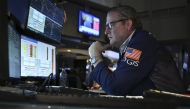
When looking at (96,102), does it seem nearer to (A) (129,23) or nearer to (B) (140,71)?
(B) (140,71)

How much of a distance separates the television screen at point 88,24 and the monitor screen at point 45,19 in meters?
3.61

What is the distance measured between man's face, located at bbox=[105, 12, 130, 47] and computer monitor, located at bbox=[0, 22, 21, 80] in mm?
607

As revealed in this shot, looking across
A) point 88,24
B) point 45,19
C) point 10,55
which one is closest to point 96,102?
point 10,55

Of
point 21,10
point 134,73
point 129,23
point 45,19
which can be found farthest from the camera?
point 45,19

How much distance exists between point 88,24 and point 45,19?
171 inches

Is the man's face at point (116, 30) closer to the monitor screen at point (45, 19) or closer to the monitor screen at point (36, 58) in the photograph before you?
the monitor screen at point (36, 58)

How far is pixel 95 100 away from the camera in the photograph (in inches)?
20.0

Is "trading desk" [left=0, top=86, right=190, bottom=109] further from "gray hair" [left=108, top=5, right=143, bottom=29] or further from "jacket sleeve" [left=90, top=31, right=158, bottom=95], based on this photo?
"gray hair" [left=108, top=5, right=143, bottom=29]

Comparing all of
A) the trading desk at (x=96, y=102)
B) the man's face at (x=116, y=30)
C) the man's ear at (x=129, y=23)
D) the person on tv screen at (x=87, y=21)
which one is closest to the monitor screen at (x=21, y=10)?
the man's face at (x=116, y=30)

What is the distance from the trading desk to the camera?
469mm

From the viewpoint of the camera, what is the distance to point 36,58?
207 centimetres

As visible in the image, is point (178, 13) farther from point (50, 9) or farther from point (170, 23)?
point (50, 9)

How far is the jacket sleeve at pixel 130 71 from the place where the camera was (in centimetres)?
Result: 116

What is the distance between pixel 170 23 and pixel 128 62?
7.70 meters
